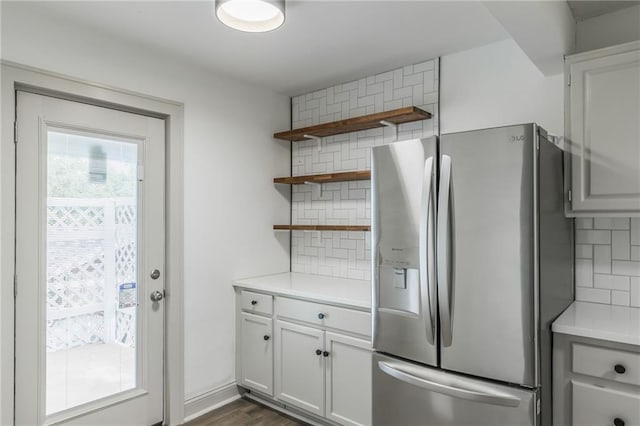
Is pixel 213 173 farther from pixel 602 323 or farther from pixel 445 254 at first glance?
pixel 602 323

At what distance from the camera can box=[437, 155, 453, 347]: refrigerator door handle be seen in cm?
181

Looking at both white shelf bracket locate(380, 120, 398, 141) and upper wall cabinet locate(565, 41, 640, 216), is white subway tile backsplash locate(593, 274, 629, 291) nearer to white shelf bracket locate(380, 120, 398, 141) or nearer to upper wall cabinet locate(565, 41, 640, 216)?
upper wall cabinet locate(565, 41, 640, 216)

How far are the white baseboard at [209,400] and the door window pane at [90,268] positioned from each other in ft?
1.48

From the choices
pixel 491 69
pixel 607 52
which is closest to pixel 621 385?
pixel 607 52

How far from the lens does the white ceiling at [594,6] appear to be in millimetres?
2070

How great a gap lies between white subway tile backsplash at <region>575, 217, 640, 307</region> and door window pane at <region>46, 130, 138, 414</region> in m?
2.66

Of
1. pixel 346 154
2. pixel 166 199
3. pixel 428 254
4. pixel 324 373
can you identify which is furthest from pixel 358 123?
pixel 324 373

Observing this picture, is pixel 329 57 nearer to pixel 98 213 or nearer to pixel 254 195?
pixel 254 195

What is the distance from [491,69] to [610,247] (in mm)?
1235

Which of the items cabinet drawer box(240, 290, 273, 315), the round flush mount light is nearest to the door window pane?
cabinet drawer box(240, 290, 273, 315)

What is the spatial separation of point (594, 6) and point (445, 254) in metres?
1.57

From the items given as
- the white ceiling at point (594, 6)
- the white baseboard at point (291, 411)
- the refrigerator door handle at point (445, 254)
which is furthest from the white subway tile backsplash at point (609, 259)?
the white baseboard at point (291, 411)

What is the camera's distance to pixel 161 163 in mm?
2711

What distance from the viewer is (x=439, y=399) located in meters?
1.84
